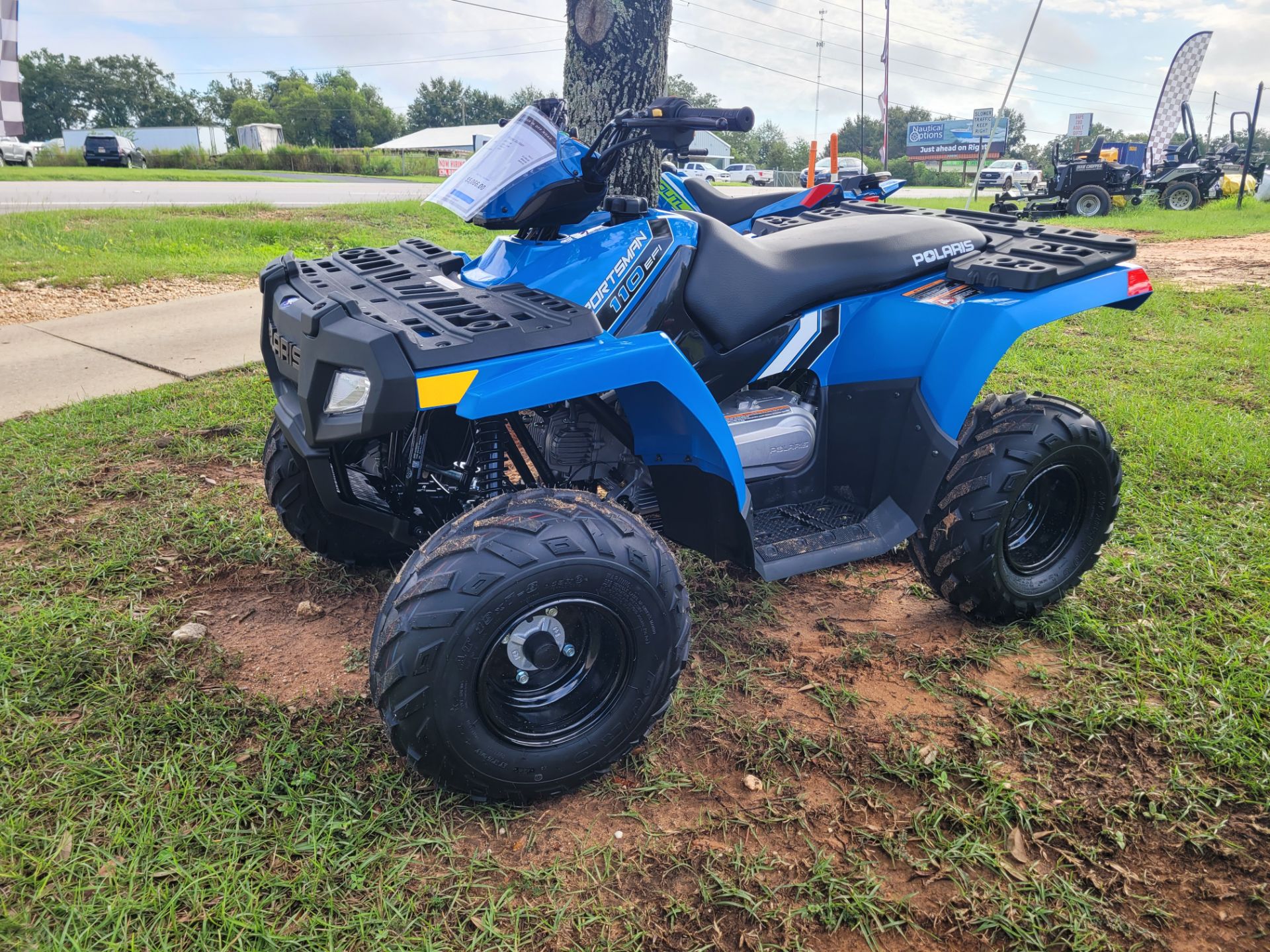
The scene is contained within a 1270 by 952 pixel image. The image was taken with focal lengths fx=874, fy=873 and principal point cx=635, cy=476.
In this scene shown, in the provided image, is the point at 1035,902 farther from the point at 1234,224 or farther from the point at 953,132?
the point at 953,132

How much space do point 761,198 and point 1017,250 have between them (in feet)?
3.54

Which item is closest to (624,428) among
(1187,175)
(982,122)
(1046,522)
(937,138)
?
(1046,522)

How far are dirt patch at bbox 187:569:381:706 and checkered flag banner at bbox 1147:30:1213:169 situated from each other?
23.0m

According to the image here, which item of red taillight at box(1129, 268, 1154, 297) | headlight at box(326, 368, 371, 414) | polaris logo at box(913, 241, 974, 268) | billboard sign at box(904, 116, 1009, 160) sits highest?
billboard sign at box(904, 116, 1009, 160)

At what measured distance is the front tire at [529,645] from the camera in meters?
1.95

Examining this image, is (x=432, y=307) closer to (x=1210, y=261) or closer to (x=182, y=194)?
(x=1210, y=261)

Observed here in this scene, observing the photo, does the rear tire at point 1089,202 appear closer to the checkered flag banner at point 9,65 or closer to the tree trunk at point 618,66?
the tree trunk at point 618,66

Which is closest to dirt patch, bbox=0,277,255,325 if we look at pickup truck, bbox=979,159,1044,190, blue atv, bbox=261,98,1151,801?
blue atv, bbox=261,98,1151,801

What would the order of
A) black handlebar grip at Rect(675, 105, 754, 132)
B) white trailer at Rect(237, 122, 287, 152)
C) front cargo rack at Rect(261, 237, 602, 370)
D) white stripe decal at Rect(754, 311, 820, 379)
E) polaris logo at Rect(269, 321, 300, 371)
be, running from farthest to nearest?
white trailer at Rect(237, 122, 287, 152)
white stripe decal at Rect(754, 311, 820, 379)
black handlebar grip at Rect(675, 105, 754, 132)
polaris logo at Rect(269, 321, 300, 371)
front cargo rack at Rect(261, 237, 602, 370)

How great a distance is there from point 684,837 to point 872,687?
2.89 ft

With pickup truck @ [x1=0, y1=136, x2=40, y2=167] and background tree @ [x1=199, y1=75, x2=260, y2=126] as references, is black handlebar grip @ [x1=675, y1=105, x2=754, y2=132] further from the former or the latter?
background tree @ [x1=199, y1=75, x2=260, y2=126]

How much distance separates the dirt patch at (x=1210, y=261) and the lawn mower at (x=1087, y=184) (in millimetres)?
5082

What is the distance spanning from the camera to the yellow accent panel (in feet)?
6.29

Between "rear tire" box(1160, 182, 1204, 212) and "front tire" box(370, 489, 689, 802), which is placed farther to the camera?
"rear tire" box(1160, 182, 1204, 212)
